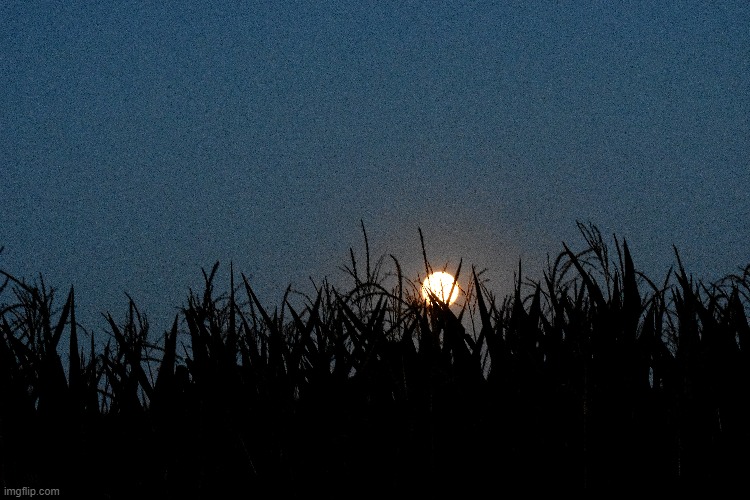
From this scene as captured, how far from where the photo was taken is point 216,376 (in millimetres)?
1475

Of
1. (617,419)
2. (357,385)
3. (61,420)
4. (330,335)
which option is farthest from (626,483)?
(61,420)

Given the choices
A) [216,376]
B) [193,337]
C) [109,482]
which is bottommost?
[109,482]

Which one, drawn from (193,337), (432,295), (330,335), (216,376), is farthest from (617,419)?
(193,337)

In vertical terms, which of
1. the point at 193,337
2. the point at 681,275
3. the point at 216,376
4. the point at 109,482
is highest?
the point at 681,275

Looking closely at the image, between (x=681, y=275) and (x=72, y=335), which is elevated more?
(x=681, y=275)

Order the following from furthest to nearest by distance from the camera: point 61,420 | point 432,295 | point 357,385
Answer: point 432,295 < point 357,385 < point 61,420

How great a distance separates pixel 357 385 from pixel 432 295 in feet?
0.86

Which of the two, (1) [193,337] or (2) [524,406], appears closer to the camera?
(2) [524,406]

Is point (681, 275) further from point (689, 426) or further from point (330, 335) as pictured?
point (330, 335)

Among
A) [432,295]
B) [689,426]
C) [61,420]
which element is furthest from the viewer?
[432,295]

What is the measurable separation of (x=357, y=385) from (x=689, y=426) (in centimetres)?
63

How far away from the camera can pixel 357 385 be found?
146 cm

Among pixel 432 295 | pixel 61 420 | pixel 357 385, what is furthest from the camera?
pixel 432 295

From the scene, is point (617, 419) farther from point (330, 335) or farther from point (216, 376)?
point (216, 376)
